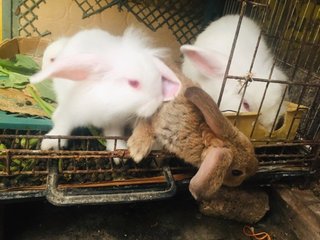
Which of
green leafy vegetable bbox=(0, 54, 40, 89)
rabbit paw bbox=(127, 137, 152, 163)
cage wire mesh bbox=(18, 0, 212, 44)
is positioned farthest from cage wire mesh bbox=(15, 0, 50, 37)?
rabbit paw bbox=(127, 137, 152, 163)

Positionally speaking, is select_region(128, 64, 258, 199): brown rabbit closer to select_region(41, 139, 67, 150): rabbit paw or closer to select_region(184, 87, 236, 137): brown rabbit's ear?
select_region(184, 87, 236, 137): brown rabbit's ear

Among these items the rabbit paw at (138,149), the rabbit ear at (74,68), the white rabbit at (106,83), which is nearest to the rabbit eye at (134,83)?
the white rabbit at (106,83)

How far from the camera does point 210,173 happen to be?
1417 millimetres

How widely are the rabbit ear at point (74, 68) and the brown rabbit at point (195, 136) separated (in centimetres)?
32

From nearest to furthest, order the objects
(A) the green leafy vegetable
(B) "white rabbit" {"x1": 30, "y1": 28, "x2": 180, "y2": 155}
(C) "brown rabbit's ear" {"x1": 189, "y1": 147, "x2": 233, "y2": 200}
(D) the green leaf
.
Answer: (C) "brown rabbit's ear" {"x1": 189, "y1": 147, "x2": 233, "y2": 200} < (B) "white rabbit" {"x1": 30, "y1": 28, "x2": 180, "y2": 155} < (A) the green leafy vegetable < (D) the green leaf

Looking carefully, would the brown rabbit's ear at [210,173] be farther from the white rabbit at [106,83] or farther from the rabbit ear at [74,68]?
the rabbit ear at [74,68]

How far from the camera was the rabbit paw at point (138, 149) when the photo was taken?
1576 millimetres

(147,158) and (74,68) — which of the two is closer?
(74,68)

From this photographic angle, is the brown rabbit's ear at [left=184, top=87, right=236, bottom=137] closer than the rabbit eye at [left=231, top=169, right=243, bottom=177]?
Yes

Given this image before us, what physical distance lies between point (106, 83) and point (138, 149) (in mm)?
327

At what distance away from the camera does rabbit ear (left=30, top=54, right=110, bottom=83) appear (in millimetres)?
1492

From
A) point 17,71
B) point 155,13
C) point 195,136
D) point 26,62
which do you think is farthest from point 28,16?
point 195,136

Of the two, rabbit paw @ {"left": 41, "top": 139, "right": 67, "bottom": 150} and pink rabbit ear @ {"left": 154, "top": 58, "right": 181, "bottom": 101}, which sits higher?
pink rabbit ear @ {"left": 154, "top": 58, "right": 181, "bottom": 101}

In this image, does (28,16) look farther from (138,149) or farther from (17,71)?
(138,149)
